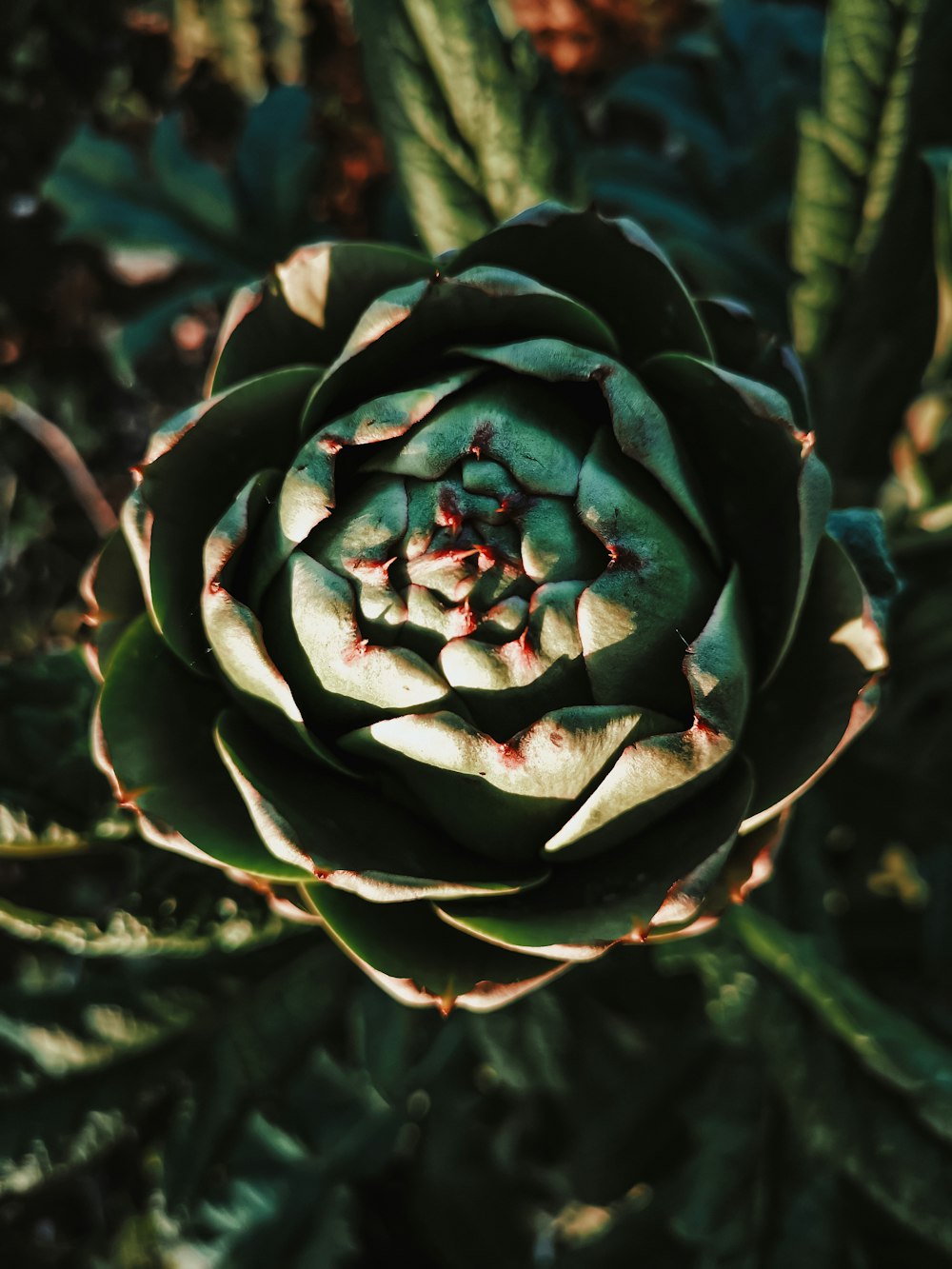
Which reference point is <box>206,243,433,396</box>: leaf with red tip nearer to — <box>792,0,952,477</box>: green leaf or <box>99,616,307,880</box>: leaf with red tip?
<box>99,616,307,880</box>: leaf with red tip

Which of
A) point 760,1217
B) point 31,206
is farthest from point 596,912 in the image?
point 31,206

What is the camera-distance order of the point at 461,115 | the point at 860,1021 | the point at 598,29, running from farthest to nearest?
the point at 598,29, the point at 461,115, the point at 860,1021

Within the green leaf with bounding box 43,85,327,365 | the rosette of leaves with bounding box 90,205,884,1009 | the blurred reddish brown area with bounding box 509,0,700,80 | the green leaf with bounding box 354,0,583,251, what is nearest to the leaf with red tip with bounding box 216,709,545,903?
the rosette of leaves with bounding box 90,205,884,1009

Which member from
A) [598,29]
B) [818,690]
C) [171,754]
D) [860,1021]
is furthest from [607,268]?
[598,29]

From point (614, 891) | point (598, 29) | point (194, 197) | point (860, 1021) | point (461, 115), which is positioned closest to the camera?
point (614, 891)

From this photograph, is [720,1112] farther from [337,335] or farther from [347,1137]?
[337,335]

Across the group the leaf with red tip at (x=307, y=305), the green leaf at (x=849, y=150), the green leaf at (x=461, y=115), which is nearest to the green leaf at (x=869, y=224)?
the green leaf at (x=849, y=150)

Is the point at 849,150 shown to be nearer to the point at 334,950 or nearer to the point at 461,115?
the point at 461,115
